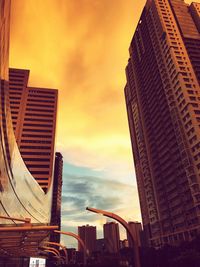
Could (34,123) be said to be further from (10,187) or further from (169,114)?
(10,187)

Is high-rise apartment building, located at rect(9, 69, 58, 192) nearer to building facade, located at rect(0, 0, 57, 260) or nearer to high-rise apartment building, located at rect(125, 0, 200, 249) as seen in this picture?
building facade, located at rect(0, 0, 57, 260)

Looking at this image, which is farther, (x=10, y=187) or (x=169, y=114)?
(x=169, y=114)

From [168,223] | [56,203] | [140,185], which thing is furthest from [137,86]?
[56,203]

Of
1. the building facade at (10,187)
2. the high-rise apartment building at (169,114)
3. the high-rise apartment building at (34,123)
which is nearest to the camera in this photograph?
the building facade at (10,187)

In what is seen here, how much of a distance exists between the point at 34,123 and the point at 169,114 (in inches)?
2560

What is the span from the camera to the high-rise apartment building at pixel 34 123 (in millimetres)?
103562

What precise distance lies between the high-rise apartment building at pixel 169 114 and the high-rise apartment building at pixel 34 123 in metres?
46.1

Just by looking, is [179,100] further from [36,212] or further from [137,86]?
[36,212]

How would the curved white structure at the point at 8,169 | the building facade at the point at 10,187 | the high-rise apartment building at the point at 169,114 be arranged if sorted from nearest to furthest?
the building facade at the point at 10,187
the curved white structure at the point at 8,169
the high-rise apartment building at the point at 169,114

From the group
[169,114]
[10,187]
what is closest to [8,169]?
[10,187]

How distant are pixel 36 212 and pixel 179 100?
61.8m

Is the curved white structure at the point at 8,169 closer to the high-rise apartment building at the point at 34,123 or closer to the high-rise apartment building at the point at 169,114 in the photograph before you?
the high-rise apartment building at the point at 34,123

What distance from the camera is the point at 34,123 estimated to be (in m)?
115

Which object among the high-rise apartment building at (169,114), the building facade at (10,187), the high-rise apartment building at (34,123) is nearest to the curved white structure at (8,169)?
the building facade at (10,187)
